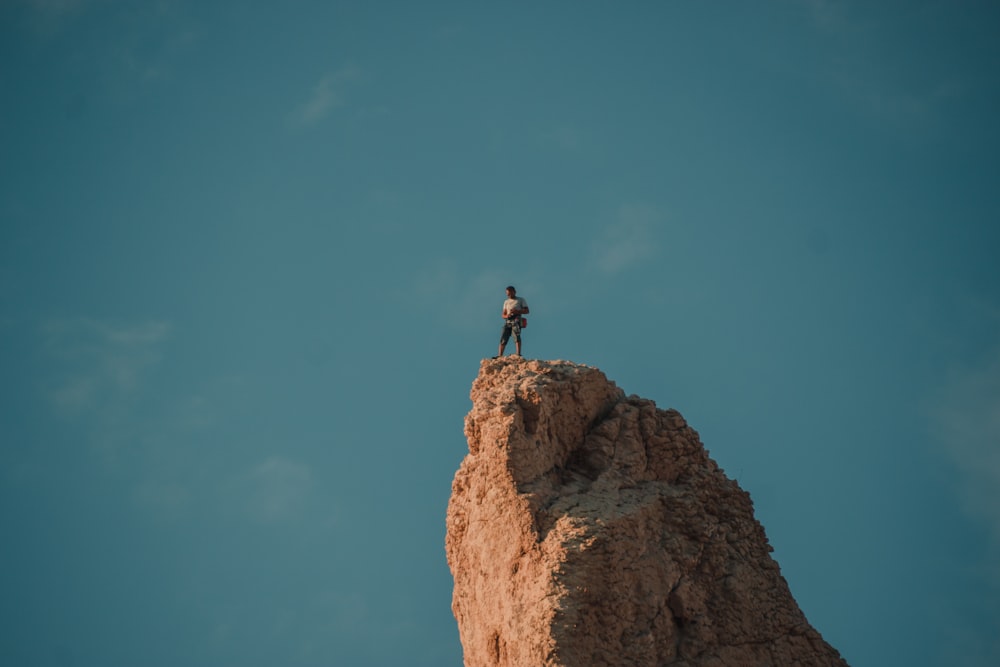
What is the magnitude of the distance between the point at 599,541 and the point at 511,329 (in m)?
7.76

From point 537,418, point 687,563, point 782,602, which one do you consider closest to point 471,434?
point 537,418

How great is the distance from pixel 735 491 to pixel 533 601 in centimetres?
467

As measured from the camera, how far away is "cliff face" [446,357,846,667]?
731 inches

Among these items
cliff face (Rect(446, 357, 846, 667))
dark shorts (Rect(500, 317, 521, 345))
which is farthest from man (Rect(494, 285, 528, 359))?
cliff face (Rect(446, 357, 846, 667))

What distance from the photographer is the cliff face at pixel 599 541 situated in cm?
1856

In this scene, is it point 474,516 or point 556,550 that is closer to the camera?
point 556,550

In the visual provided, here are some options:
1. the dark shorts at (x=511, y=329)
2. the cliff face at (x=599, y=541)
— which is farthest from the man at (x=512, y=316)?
the cliff face at (x=599, y=541)

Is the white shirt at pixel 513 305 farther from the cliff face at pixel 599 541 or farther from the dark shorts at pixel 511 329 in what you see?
the cliff face at pixel 599 541

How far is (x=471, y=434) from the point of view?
2062 cm

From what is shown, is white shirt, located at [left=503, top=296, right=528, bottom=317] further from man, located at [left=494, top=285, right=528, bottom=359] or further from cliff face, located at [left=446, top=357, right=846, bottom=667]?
cliff face, located at [left=446, top=357, right=846, bottom=667]

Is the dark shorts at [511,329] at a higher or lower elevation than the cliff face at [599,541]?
higher

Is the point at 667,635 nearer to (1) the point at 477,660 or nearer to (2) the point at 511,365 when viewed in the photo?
(1) the point at 477,660

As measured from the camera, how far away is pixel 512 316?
83.9ft

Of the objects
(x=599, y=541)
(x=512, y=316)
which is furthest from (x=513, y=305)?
(x=599, y=541)
